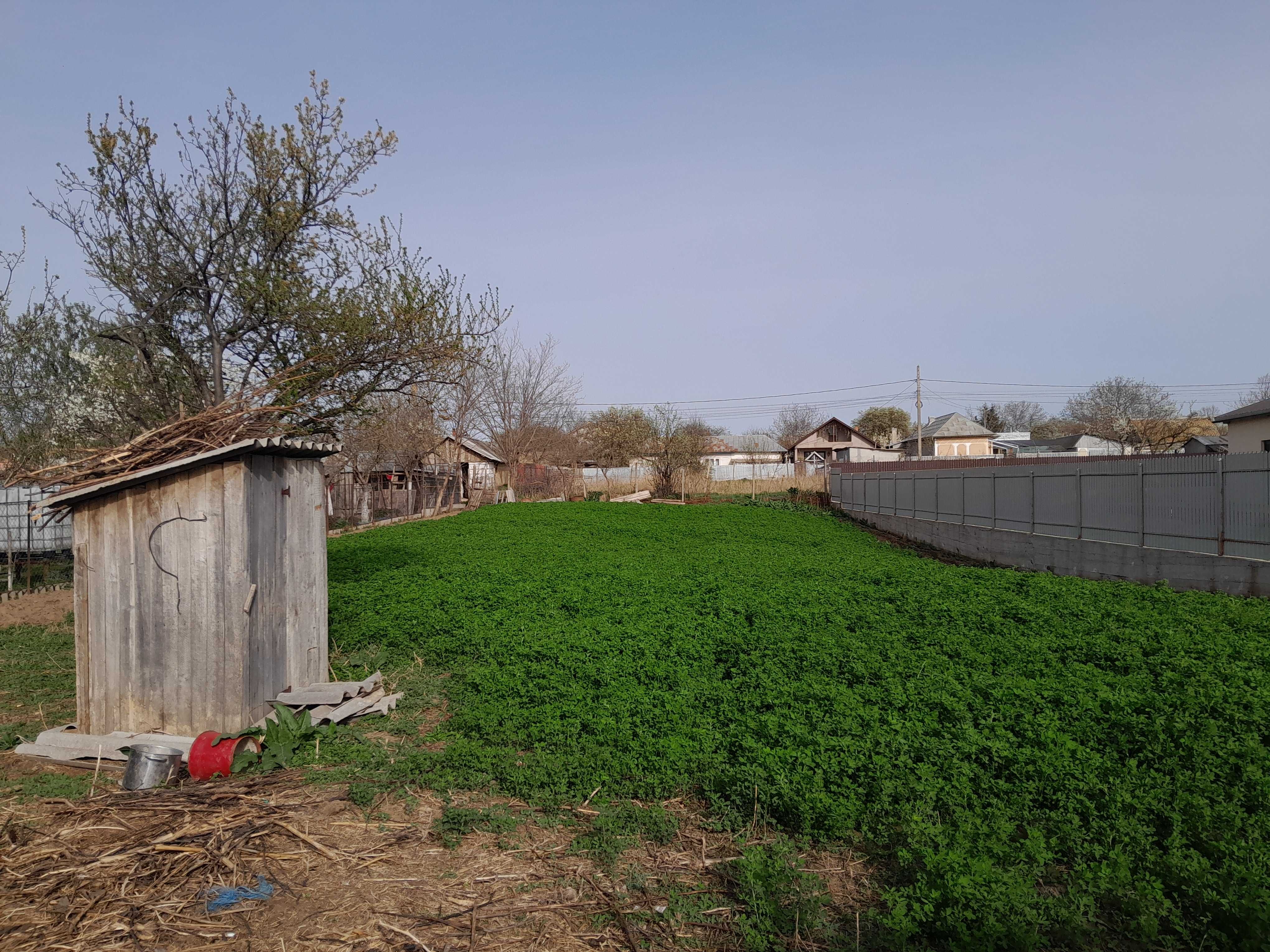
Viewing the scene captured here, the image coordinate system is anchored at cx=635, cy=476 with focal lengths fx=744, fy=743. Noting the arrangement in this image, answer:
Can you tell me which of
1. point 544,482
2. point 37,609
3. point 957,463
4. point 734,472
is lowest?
point 37,609

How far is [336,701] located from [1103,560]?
14.1 m

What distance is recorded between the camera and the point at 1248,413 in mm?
22875

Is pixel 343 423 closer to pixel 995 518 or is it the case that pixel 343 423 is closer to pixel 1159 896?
pixel 1159 896

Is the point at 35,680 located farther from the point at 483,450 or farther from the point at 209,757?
the point at 483,450

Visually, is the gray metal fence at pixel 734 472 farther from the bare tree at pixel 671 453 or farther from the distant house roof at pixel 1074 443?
the distant house roof at pixel 1074 443

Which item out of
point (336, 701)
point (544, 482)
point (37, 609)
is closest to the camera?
point (336, 701)

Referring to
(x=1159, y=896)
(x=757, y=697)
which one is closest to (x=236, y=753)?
(x=757, y=697)

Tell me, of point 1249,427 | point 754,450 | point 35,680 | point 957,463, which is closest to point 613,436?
point 754,450

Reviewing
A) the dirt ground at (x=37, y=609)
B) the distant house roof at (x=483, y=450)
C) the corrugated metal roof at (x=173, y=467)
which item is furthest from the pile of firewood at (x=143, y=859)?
the distant house roof at (x=483, y=450)

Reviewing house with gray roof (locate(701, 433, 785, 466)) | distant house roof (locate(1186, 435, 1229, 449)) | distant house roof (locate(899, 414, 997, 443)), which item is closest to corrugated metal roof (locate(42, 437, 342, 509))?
distant house roof (locate(1186, 435, 1229, 449))

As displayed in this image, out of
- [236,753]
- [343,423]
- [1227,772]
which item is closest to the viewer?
[1227,772]

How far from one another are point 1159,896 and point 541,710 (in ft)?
13.7

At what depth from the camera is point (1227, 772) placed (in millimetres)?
4605

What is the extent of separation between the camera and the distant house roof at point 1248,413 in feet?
73.0
